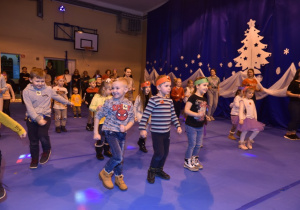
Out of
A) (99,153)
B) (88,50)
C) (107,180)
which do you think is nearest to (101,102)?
(99,153)

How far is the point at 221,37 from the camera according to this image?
387 inches

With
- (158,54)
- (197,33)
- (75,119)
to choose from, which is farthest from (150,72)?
(75,119)

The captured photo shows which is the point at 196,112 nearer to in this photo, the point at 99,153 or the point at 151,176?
the point at 151,176

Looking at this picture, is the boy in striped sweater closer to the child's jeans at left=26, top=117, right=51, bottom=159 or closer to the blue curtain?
the child's jeans at left=26, top=117, right=51, bottom=159

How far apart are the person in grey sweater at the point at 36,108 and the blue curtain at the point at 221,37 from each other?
23.8 ft

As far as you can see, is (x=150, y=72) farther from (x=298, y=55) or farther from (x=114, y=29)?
(x=298, y=55)

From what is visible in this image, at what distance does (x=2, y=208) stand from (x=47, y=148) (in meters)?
1.44

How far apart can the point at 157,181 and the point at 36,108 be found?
2.17 m

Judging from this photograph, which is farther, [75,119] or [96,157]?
[75,119]

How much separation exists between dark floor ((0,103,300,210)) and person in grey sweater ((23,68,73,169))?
0.45 metres

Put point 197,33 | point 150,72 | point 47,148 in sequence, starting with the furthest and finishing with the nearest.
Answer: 1. point 150,72
2. point 197,33
3. point 47,148

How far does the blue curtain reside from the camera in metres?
7.71

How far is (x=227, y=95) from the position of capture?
959 cm

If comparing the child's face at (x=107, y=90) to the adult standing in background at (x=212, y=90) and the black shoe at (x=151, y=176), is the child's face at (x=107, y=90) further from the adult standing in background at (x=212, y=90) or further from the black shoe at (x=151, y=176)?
the adult standing in background at (x=212, y=90)
